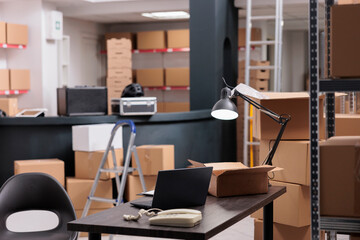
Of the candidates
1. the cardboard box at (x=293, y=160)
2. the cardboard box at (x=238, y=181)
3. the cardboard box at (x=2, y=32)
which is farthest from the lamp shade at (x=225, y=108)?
the cardboard box at (x=2, y=32)

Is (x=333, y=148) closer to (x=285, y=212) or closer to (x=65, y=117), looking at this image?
(x=285, y=212)

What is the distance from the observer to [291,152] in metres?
4.05

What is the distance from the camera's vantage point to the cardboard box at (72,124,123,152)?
565 cm

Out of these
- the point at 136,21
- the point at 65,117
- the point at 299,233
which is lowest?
the point at 299,233

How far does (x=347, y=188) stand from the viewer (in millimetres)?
2545

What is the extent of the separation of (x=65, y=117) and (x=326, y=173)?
379 centimetres

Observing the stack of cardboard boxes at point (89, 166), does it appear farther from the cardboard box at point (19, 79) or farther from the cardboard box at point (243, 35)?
the cardboard box at point (243, 35)

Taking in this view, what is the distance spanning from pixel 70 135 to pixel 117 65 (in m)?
4.15

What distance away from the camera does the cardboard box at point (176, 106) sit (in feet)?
34.2

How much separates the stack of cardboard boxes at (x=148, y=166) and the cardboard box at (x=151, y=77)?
4.92m

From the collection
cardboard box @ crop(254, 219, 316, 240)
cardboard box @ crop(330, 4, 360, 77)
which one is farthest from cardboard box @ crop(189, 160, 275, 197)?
cardboard box @ crop(254, 219, 316, 240)

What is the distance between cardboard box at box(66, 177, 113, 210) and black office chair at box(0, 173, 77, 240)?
1.68 m

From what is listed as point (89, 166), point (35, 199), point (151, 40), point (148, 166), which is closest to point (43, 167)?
point (89, 166)

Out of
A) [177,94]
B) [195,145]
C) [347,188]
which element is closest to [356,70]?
[347,188]
